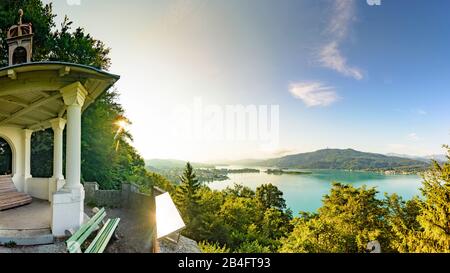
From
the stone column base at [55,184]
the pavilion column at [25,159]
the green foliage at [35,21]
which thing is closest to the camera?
the stone column base at [55,184]

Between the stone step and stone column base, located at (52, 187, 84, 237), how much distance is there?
12 cm

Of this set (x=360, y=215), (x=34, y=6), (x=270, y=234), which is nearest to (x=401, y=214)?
(x=360, y=215)

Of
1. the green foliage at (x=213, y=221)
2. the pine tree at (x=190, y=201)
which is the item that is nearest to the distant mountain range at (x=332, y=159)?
the green foliage at (x=213, y=221)

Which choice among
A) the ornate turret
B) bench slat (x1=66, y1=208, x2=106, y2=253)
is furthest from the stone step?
the ornate turret

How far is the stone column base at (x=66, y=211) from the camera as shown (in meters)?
3.74

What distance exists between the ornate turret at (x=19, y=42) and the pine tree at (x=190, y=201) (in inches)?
517

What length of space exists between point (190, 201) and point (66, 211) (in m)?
14.7

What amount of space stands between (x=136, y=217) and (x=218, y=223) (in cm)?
1219

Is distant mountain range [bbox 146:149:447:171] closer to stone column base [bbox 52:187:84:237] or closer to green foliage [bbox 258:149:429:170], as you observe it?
green foliage [bbox 258:149:429:170]

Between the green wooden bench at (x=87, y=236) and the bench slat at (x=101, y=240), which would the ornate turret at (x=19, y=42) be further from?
the bench slat at (x=101, y=240)

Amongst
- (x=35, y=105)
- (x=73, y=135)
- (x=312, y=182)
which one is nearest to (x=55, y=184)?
(x=35, y=105)
